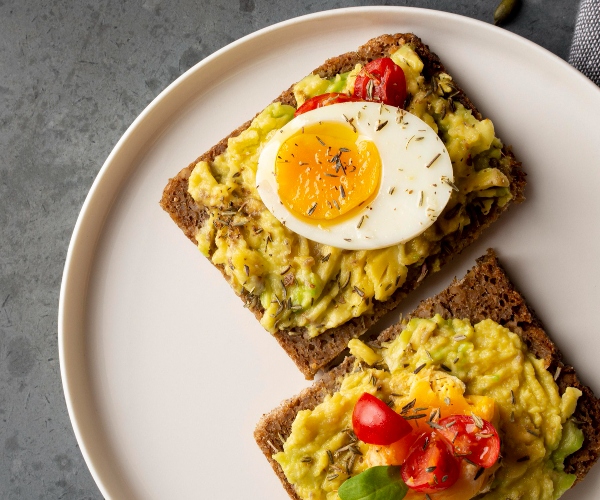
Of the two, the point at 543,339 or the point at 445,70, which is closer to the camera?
the point at 543,339

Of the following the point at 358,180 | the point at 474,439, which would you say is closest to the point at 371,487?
the point at 474,439

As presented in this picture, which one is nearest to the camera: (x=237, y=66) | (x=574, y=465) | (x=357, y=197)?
(x=357, y=197)

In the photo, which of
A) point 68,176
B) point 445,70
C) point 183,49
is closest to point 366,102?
point 445,70

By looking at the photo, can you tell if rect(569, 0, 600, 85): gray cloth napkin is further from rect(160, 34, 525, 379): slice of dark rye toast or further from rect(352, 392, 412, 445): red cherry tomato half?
rect(352, 392, 412, 445): red cherry tomato half

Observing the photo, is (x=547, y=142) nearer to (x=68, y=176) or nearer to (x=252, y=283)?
(x=252, y=283)

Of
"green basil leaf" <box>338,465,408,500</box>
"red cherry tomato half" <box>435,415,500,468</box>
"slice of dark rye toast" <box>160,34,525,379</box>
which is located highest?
"slice of dark rye toast" <box>160,34,525,379</box>

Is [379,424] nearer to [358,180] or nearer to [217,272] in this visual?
[358,180]

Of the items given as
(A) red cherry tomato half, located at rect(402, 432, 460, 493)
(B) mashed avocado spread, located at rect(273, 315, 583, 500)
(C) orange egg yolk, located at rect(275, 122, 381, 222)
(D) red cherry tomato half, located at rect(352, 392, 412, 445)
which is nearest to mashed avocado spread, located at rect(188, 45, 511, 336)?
(C) orange egg yolk, located at rect(275, 122, 381, 222)
